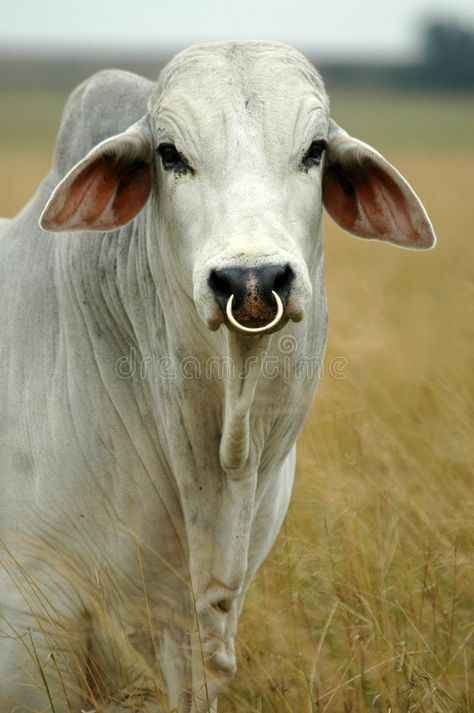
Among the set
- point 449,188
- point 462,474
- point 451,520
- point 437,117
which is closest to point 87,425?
point 451,520

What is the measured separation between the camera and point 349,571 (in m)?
4.23

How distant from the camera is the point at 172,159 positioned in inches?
130

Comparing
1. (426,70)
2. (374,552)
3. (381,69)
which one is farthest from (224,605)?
(381,69)

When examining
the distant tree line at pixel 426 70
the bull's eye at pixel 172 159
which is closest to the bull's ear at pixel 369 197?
the bull's eye at pixel 172 159

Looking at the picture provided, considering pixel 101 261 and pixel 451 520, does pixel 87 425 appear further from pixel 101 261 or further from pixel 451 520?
pixel 451 520

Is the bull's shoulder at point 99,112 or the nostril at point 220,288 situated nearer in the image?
the nostril at point 220,288

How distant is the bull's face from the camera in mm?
2867

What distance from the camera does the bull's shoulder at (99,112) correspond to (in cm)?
399

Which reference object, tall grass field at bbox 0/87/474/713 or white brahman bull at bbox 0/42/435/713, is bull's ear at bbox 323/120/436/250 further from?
tall grass field at bbox 0/87/474/713

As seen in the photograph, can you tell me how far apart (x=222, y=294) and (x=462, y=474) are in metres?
2.74

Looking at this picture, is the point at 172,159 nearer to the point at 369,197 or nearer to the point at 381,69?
the point at 369,197

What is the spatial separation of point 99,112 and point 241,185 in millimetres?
1175

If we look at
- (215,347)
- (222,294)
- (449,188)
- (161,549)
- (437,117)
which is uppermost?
(222,294)

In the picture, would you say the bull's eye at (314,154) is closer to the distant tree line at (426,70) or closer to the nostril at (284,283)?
the nostril at (284,283)
